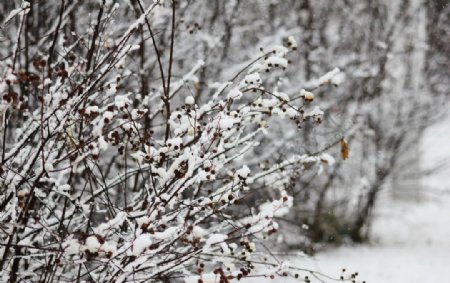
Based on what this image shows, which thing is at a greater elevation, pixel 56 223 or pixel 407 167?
pixel 407 167

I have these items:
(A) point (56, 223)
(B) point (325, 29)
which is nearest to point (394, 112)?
(B) point (325, 29)

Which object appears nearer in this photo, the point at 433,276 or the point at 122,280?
the point at 122,280

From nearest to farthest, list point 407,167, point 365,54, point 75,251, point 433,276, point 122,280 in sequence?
point 75,251 → point 122,280 → point 433,276 → point 365,54 → point 407,167

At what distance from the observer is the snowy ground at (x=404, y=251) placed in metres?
9.95

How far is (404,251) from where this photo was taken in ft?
40.3

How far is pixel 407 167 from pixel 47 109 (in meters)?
11.6

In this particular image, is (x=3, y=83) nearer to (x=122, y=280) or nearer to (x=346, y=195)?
(x=122, y=280)

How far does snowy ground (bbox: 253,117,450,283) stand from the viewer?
995cm

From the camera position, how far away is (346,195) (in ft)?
40.7

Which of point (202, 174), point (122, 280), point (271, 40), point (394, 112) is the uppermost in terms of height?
point (394, 112)

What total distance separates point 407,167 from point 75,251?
470 inches

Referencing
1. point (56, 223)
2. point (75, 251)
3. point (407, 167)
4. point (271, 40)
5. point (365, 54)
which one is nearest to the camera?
point (75, 251)

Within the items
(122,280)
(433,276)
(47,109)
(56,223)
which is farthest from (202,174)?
(433,276)

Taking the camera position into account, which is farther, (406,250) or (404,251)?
(406,250)
